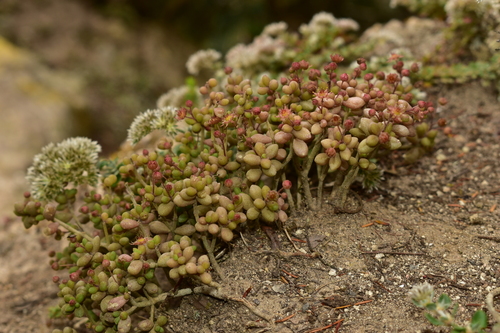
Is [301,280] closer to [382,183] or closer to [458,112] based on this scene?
[382,183]

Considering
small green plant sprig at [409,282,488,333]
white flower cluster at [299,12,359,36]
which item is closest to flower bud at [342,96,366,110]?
small green plant sprig at [409,282,488,333]

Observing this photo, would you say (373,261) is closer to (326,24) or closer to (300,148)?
(300,148)

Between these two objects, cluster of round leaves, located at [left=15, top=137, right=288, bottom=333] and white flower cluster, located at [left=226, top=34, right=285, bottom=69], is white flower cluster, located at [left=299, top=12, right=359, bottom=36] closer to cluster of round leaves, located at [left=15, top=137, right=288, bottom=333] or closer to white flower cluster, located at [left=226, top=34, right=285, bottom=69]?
white flower cluster, located at [left=226, top=34, right=285, bottom=69]

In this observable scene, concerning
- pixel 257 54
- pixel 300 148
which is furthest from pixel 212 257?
pixel 257 54

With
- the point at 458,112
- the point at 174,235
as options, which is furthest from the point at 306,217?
the point at 458,112

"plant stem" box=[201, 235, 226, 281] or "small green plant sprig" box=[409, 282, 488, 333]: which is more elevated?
Answer: "plant stem" box=[201, 235, 226, 281]
